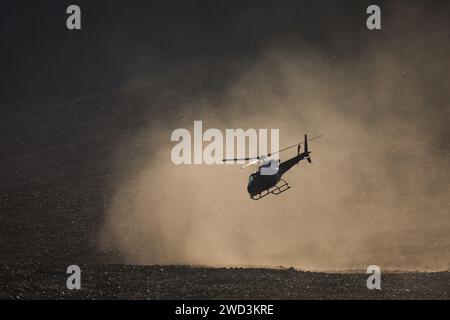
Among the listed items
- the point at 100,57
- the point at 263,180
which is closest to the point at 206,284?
the point at 263,180

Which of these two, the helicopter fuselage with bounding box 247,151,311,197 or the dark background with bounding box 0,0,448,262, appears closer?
the helicopter fuselage with bounding box 247,151,311,197

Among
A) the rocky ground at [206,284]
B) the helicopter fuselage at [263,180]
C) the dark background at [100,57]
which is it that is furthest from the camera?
the dark background at [100,57]

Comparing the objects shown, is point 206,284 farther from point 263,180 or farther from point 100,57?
point 100,57

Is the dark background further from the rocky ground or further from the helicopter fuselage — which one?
the rocky ground

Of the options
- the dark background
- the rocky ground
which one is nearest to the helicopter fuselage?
the rocky ground

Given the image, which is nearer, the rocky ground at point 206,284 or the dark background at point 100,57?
the rocky ground at point 206,284

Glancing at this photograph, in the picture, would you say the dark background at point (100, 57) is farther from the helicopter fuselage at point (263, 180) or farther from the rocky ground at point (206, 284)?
the rocky ground at point (206, 284)

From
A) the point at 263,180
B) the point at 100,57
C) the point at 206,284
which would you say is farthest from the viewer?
the point at 100,57

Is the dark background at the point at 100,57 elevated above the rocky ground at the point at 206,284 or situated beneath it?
elevated above

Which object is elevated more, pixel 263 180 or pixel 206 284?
pixel 263 180

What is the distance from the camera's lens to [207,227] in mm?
48312

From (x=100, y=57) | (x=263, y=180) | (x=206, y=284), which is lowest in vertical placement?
(x=206, y=284)

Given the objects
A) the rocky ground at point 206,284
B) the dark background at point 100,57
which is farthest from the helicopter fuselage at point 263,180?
the dark background at point 100,57
